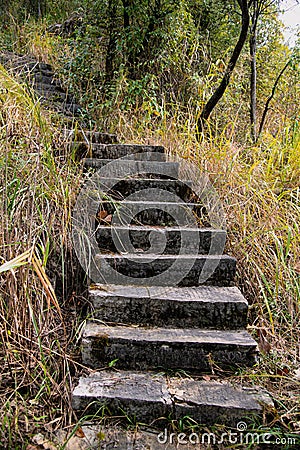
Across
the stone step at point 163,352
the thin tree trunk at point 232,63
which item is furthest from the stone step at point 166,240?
the thin tree trunk at point 232,63

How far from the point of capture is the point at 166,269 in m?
1.84

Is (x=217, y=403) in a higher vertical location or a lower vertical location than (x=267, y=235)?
lower

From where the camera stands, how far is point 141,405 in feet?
4.34

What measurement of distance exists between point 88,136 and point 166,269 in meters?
1.48

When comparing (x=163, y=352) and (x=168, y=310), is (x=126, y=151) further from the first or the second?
(x=163, y=352)

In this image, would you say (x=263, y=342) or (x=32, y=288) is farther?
(x=263, y=342)

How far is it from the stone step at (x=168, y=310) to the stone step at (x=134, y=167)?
1096mm

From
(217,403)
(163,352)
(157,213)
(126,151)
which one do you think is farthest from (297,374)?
(126,151)

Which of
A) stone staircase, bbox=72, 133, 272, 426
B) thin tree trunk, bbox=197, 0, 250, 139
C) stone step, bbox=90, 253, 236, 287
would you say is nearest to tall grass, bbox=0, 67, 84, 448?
stone staircase, bbox=72, 133, 272, 426

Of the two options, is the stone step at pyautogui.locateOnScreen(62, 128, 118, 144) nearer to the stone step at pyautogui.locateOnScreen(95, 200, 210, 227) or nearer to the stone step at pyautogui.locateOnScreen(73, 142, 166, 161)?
the stone step at pyautogui.locateOnScreen(73, 142, 166, 161)

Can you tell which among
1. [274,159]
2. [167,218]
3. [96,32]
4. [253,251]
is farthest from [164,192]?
[96,32]

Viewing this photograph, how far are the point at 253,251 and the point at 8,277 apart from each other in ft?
4.14

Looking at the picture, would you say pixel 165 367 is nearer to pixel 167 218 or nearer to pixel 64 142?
pixel 167 218

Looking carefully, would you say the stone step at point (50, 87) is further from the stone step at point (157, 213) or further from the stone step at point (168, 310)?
the stone step at point (168, 310)
